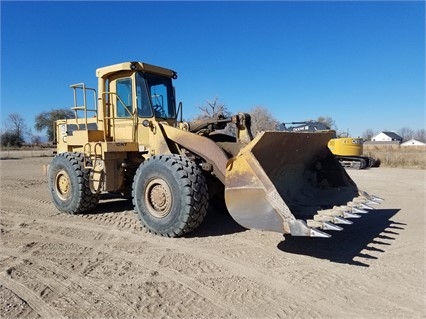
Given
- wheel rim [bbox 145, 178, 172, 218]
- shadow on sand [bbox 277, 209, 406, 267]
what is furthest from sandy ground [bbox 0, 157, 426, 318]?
wheel rim [bbox 145, 178, 172, 218]

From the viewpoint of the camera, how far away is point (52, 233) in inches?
240

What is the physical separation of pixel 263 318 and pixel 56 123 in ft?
24.4

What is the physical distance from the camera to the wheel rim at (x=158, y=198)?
5.69 m

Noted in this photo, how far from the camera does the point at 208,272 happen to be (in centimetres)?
436

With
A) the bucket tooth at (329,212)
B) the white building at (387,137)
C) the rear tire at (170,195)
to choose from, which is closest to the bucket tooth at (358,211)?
the bucket tooth at (329,212)

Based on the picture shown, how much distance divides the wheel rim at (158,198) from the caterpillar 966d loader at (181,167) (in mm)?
16

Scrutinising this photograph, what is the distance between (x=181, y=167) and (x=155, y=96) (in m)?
2.19

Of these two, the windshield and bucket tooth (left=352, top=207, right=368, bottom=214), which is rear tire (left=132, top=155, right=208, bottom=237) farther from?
bucket tooth (left=352, top=207, right=368, bottom=214)

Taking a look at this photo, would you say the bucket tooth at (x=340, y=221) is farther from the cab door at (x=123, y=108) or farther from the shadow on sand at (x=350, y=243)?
the cab door at (x=123, y=108)

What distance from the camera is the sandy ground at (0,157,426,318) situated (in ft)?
11.3

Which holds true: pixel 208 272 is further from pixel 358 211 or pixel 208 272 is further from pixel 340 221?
pixel 358 211

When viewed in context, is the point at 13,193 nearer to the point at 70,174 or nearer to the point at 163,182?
the point at 70,174

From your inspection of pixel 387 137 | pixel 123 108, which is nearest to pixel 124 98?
pixel 123 108

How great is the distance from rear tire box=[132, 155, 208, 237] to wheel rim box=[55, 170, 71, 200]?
229cm
